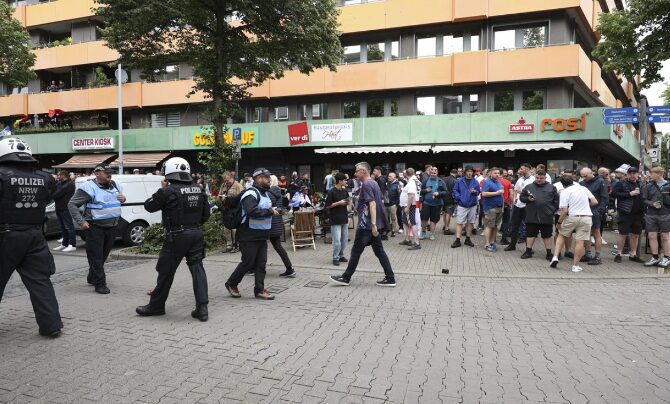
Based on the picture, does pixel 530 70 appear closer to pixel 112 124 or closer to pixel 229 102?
pixel 229 102

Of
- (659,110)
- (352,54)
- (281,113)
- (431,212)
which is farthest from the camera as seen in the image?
(281,113)

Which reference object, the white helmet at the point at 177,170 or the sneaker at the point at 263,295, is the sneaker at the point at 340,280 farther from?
the white helmet at the point at 177,170

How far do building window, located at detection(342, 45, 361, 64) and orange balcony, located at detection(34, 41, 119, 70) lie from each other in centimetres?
1524

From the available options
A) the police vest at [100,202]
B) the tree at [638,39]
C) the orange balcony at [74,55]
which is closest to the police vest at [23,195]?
the police vest at [100,202]

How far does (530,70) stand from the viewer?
20125mm

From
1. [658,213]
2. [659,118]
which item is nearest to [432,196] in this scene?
[658,213]

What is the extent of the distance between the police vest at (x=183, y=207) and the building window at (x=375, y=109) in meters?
19.2

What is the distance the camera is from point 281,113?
84.6ft

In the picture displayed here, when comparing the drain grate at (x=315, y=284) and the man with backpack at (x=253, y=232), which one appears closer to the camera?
the man with backpack at (x=253, y=232)

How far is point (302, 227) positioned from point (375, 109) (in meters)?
14.6

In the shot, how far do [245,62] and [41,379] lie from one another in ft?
37.5

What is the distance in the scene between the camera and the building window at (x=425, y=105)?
22688 millimetres

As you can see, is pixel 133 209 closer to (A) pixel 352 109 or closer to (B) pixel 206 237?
(B) pixel 206 237

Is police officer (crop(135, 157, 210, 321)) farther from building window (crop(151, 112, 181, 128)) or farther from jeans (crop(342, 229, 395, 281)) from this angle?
building window (crop(151, 112, 181, 128))
